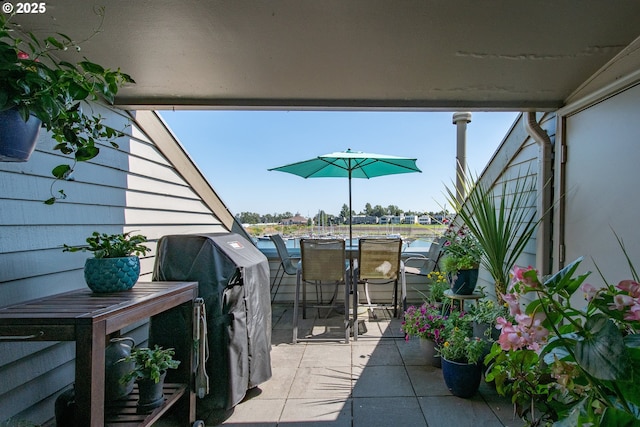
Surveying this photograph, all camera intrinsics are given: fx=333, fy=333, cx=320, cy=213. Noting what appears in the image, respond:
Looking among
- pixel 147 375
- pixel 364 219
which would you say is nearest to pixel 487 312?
pixel 147 375

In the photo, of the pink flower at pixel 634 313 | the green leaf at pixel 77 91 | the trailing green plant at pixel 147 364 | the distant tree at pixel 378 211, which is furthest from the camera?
the distant tree at pixel 378 211

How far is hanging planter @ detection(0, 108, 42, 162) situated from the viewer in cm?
99

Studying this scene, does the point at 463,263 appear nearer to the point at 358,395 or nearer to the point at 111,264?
the point at 358,395

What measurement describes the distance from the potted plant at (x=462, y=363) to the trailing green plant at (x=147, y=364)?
168 cm

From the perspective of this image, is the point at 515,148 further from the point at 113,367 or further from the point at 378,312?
the point at 113,367

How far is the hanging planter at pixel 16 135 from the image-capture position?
99 centimetres

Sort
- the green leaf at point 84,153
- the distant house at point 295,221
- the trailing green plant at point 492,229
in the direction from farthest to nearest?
the distant house at point 295,221, the trailing green plant at point 492,229, the green leaf at point 84,153

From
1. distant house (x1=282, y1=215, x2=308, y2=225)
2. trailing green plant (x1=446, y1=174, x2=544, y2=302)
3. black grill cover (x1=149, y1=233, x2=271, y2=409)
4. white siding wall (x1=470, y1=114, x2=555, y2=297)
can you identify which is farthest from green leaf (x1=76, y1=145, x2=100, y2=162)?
distant house (x1=282, y1=215, x2=308, y2=225)

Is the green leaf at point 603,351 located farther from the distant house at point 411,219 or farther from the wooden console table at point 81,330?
the distant house at point 411,219

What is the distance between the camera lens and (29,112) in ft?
3.27

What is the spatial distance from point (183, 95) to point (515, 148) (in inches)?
103

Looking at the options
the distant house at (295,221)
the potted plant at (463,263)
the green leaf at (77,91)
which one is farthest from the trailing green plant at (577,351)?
the distant house at (295,221)

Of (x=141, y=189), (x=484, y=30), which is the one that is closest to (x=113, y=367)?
(x=141, y=189)

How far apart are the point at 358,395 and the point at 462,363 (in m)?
0.71
